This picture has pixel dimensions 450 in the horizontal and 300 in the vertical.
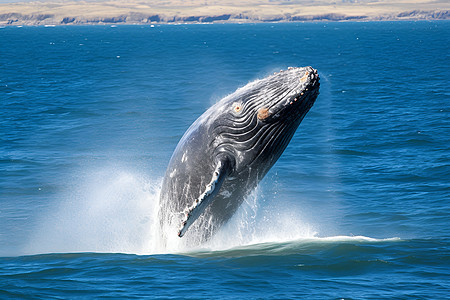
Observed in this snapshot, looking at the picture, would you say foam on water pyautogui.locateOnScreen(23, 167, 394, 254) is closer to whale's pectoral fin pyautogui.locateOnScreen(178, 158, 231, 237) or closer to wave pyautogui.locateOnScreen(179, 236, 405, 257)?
wave pyautogui.locateOnScreen(179, 236, 405, 257)

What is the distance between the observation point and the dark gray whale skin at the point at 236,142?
31.0ft

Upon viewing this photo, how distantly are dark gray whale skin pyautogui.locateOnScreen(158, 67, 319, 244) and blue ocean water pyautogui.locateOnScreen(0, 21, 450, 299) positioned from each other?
3.92ft

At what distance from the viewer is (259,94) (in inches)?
382

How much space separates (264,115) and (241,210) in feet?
10.1

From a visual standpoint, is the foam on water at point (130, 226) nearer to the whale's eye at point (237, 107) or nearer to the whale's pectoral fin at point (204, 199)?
the whale's pectoral fin at point (204, 199)

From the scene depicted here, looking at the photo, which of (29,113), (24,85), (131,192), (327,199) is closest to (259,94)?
(131,192)

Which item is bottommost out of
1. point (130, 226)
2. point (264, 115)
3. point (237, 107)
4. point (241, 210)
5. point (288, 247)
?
point (288, 247)

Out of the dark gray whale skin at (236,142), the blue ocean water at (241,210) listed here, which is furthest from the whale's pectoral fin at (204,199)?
the blue ocean water at (241,210)

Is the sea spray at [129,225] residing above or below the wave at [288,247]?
above

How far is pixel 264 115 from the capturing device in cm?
957

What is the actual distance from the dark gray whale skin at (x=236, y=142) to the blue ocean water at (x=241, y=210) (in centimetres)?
119

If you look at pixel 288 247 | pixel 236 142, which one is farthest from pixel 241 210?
pixel 236 142

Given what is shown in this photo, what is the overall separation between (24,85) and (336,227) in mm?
38002

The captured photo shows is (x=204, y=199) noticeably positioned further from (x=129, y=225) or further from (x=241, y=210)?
(x=129, y=225)
